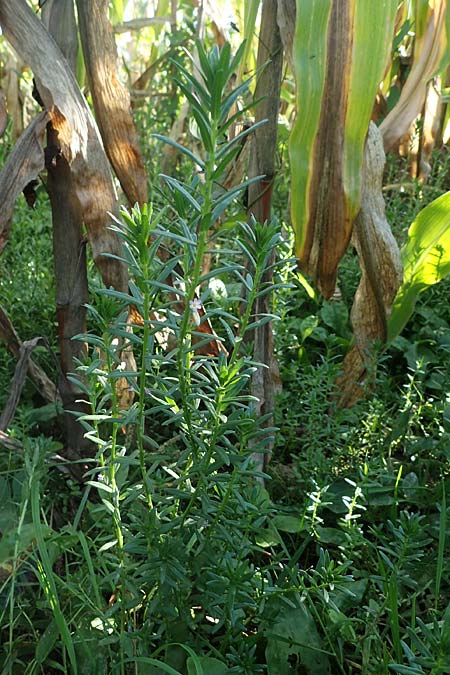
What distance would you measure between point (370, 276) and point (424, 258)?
0.48ft

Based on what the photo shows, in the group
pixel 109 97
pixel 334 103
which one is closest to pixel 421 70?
pixel 334 103

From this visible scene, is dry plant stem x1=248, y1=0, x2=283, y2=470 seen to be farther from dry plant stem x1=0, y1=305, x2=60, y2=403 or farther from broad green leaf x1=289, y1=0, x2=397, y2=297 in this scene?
dry plant stem x1=0, y1=305, x2=60, y2=403

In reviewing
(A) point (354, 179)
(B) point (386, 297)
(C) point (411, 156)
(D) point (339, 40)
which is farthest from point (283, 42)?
(C) point (411, 156)

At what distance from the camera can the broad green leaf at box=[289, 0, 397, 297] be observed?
135cm

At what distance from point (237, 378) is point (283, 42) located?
2.34ft

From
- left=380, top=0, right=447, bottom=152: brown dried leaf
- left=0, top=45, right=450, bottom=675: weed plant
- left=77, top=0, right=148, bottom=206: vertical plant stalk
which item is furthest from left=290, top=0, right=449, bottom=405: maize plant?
left=380, top=0, right=447, bottom=152: brown dried leaf

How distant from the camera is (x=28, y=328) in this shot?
1827mm

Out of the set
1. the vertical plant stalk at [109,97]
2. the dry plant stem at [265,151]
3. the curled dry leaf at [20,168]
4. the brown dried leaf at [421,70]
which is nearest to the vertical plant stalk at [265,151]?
the dry plant stem at [265,151]

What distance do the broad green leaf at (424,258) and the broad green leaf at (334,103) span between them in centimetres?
28

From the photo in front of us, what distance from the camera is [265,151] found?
1375 mm

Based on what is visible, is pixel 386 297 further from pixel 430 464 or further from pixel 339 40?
pixel 339 40

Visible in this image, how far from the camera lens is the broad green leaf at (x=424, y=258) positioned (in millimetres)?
1664

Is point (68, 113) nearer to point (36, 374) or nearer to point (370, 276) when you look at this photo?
point (36, 374)

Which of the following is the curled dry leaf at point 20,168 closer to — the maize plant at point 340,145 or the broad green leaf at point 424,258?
the maize plant at point 340,145
